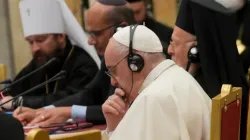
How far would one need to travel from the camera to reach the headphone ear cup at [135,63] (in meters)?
2.46

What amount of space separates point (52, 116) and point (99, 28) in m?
0.67

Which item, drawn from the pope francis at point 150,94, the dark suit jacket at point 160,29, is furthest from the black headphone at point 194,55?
the dark suit jacket at point 160,29

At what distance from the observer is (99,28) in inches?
146

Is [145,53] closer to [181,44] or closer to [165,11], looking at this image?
[181,44]

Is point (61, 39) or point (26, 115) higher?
point (61, 39)

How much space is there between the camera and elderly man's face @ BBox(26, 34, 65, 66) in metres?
4.25

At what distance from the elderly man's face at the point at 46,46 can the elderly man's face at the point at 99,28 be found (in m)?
0.54

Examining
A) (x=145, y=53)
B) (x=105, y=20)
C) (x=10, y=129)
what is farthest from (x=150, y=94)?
(x=105, y=20)

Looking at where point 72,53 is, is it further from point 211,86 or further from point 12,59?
point 12,59

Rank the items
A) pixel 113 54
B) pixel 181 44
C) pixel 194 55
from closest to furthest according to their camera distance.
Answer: pixel 113 54 < pixel 194 55 < pixel 181 44

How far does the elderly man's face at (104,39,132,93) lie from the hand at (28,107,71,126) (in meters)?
0.79

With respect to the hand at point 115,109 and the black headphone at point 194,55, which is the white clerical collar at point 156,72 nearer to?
the hand at point 115,109

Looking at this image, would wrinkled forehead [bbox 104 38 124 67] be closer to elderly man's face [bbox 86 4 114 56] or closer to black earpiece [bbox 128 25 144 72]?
black earpiece [bbox 128 25 144 72]

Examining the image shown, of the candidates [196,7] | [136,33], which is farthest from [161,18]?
[136,33]
